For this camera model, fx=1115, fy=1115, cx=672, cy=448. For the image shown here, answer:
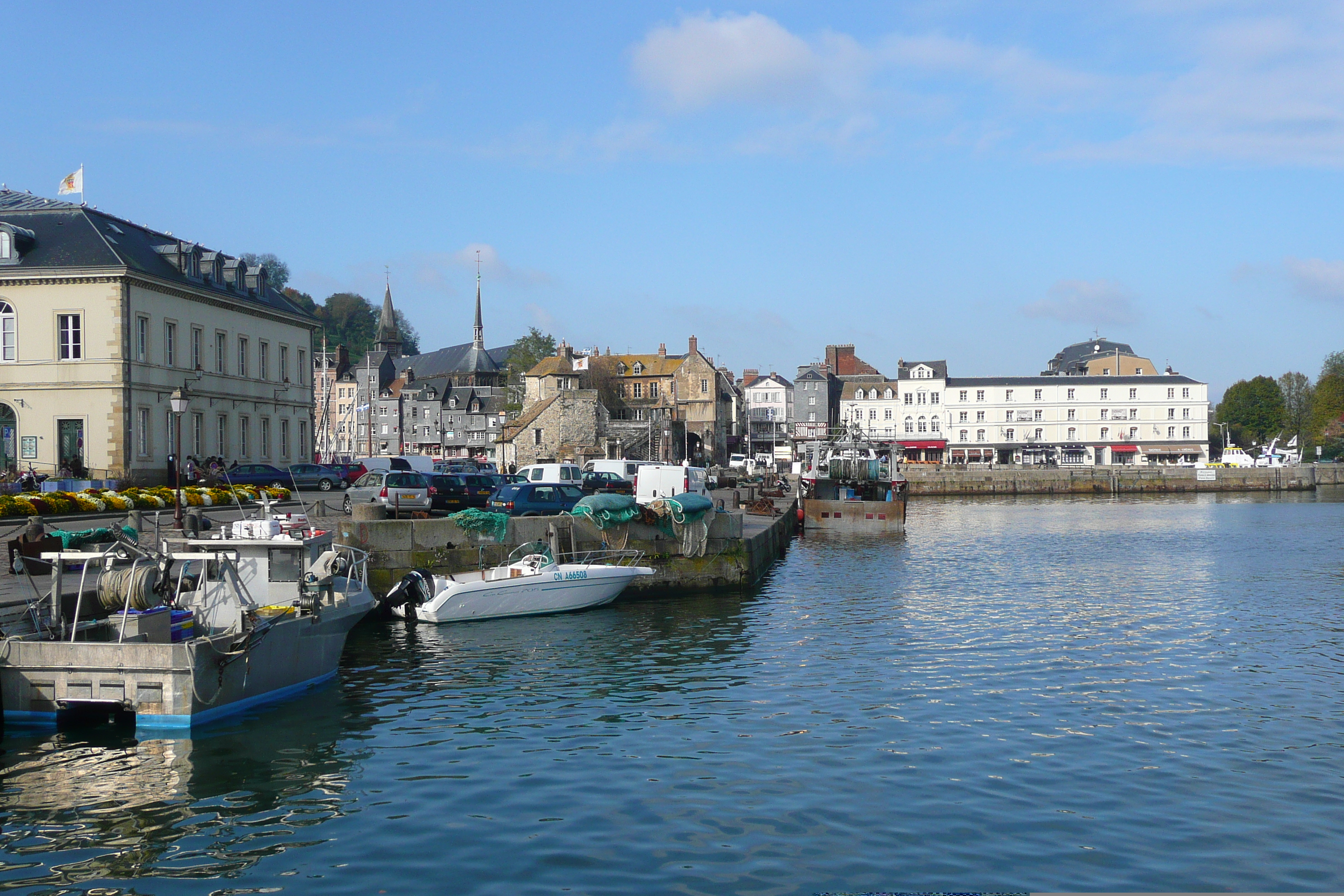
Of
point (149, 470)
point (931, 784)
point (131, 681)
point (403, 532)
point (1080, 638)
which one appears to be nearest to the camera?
point (931, 784)

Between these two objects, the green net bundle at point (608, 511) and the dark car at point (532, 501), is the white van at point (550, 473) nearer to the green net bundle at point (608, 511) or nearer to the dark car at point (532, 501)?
the dark car at point (532, 501)

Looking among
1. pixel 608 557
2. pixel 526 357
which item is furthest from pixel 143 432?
pixel 526 357

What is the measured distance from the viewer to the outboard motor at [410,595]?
80.9 feet

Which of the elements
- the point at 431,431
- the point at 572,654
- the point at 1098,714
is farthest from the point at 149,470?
the point at 431,431

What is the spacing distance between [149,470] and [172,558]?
31043 mm

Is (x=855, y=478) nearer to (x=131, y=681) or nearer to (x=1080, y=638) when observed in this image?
(x=1080, y=638)

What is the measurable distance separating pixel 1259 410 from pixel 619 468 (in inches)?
4499

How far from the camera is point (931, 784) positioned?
13.1 meters

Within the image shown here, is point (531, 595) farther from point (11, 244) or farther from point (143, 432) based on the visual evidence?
point (11, 244)

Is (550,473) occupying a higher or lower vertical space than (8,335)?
lower

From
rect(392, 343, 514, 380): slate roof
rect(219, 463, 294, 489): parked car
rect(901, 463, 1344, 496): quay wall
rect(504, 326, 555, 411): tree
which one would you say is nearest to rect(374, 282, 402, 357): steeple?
rect(392, 343, 514, 380): slate roof

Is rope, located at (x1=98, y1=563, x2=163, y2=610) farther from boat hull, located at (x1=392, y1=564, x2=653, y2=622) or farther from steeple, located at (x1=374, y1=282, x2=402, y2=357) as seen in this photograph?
steeple, located at (x1=374, y1=282, x2=402, y2=357)

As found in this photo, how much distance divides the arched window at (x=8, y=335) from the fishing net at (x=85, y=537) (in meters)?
28.8

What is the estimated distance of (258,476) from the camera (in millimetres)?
47250
